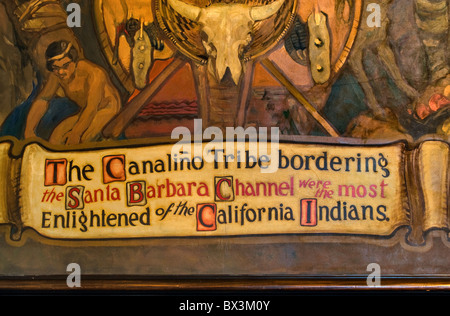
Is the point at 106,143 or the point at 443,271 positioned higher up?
the point at 106,143

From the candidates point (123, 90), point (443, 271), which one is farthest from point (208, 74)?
point (443, 271)

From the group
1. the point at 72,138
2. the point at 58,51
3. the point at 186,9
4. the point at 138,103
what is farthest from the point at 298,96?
the point at 58,51

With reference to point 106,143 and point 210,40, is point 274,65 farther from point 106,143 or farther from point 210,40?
point 106,143

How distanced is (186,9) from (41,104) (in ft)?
3.56

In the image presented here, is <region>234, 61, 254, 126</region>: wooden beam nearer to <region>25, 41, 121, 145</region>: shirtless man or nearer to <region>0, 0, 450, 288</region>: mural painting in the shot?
<region>0, 0, 450, 288</region>: mural painting

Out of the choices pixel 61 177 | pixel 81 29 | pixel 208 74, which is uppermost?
pixel 81 29

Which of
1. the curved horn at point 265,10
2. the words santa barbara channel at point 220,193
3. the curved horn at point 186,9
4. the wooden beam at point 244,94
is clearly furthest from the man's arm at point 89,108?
the curved horn at point 265,10

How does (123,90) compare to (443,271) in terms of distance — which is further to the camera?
(123,90)

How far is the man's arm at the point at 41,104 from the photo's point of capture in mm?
4379

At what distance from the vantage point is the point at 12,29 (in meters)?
4.45

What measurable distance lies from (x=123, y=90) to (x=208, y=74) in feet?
1.77

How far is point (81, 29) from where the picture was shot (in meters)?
4.39

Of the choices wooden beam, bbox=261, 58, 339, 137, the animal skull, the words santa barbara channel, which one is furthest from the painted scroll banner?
the animal skull
